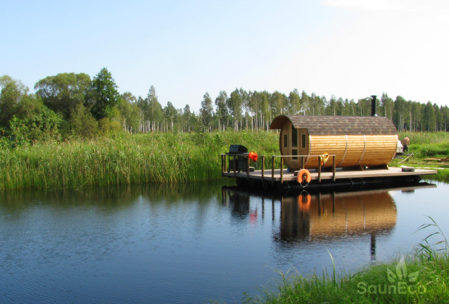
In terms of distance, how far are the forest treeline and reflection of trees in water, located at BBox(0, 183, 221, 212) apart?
2297cm

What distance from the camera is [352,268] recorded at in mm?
7789

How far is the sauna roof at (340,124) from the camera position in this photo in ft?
59.8

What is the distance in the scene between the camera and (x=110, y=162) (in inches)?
763

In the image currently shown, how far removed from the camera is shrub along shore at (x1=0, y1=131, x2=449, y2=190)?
18.4 meters

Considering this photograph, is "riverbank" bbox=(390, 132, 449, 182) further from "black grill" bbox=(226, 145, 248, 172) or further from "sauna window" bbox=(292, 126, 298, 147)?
"black grill" bbox=(226, 145, 248, 172)

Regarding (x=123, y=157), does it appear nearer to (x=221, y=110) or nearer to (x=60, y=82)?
(x=60, y=82)

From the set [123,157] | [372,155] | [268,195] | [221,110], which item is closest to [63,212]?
[123,157]

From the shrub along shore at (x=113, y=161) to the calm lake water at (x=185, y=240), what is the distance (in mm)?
2006

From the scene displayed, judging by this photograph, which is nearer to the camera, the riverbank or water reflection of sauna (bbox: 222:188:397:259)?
water reflection of sauna (bbox: 222:188:397:259)

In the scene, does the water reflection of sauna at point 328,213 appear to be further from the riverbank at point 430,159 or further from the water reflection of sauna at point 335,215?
the riverbank at point 430,159

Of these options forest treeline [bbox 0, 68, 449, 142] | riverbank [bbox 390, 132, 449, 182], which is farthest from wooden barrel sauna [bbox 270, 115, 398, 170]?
forest treeline [bbox 0, 68, 449, 142]

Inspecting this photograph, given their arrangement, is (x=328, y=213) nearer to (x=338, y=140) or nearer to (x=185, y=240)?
(x=185, y=240)

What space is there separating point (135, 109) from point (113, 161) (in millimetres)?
73254

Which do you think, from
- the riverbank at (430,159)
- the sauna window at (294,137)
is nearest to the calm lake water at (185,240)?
the sauna window at (294,137)
